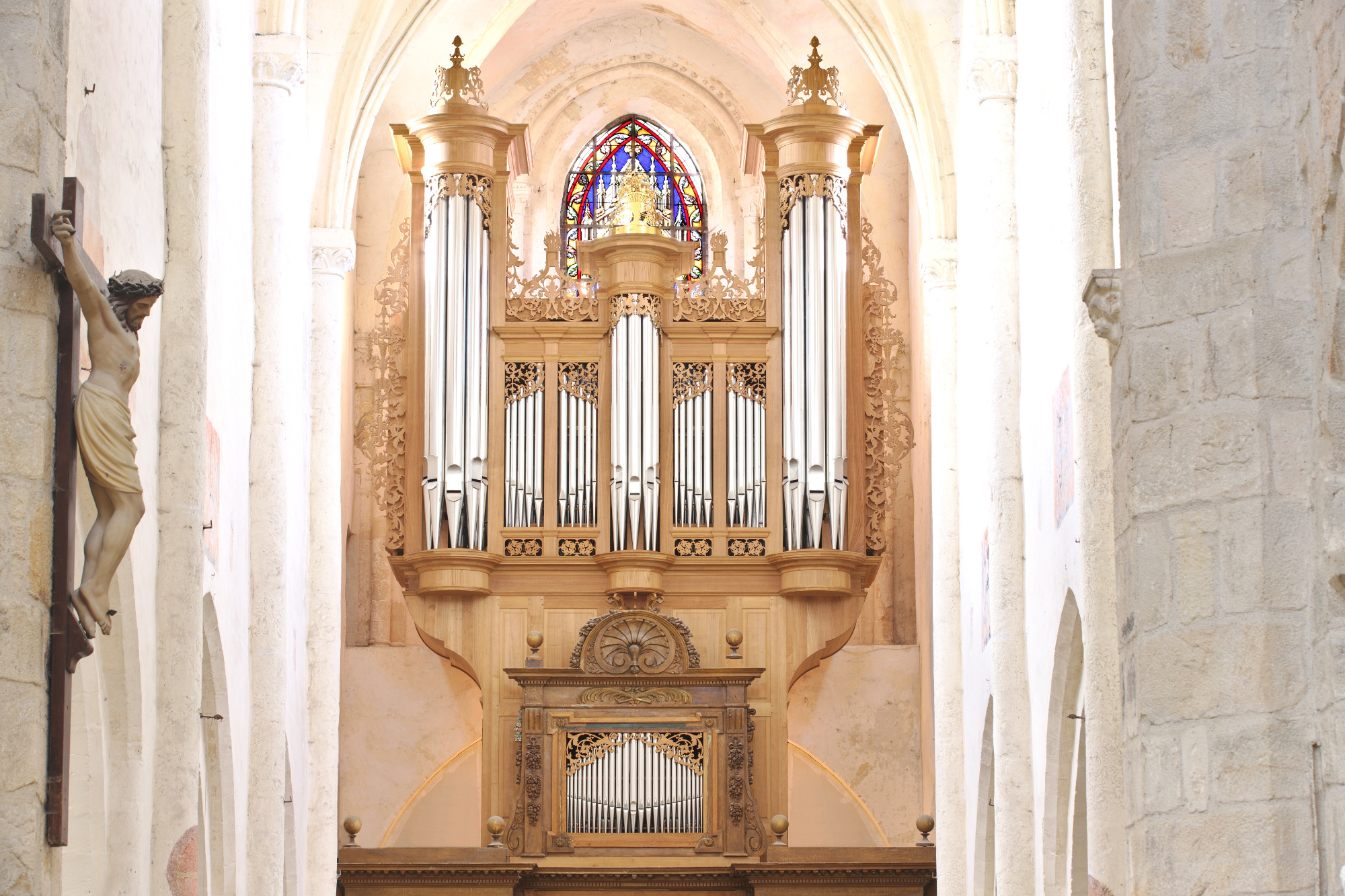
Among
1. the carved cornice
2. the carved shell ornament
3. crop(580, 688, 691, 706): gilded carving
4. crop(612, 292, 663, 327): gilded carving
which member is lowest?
crop(580, 688, 691, 706): gilded carving

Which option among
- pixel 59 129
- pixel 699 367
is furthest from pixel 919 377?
pixel 59 129

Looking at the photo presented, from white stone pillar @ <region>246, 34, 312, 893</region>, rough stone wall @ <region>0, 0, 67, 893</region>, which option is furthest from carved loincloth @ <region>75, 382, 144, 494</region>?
white stone pillar @ <region>246, 34, 312, 893</region>

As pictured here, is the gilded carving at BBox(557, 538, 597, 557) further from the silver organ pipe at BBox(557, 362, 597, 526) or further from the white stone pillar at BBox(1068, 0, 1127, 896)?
the white stone pillar at BBox(1068, 0, 1127, 896)

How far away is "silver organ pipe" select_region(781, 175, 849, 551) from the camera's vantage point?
55.2ft

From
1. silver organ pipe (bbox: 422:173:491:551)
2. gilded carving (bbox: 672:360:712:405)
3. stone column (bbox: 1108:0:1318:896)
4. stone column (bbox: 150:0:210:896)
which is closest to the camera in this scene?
stone column (bbox: 1108:0:1318:896)

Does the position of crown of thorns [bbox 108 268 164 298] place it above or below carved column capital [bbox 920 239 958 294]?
below

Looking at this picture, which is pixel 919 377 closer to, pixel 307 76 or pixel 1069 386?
pixel 307 76

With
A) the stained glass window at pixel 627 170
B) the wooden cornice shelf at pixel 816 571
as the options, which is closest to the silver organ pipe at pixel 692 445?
the wooden cornice shelf at pixel 816 571

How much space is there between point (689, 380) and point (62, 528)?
416 inches

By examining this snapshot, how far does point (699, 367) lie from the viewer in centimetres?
1733

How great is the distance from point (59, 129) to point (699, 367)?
1051 centimetres

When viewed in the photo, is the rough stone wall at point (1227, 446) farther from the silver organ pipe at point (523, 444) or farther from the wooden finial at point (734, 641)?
the silver organ pipe at point (523, 444)

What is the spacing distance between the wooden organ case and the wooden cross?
901cm

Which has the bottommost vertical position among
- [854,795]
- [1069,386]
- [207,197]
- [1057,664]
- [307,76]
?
[854,795]
